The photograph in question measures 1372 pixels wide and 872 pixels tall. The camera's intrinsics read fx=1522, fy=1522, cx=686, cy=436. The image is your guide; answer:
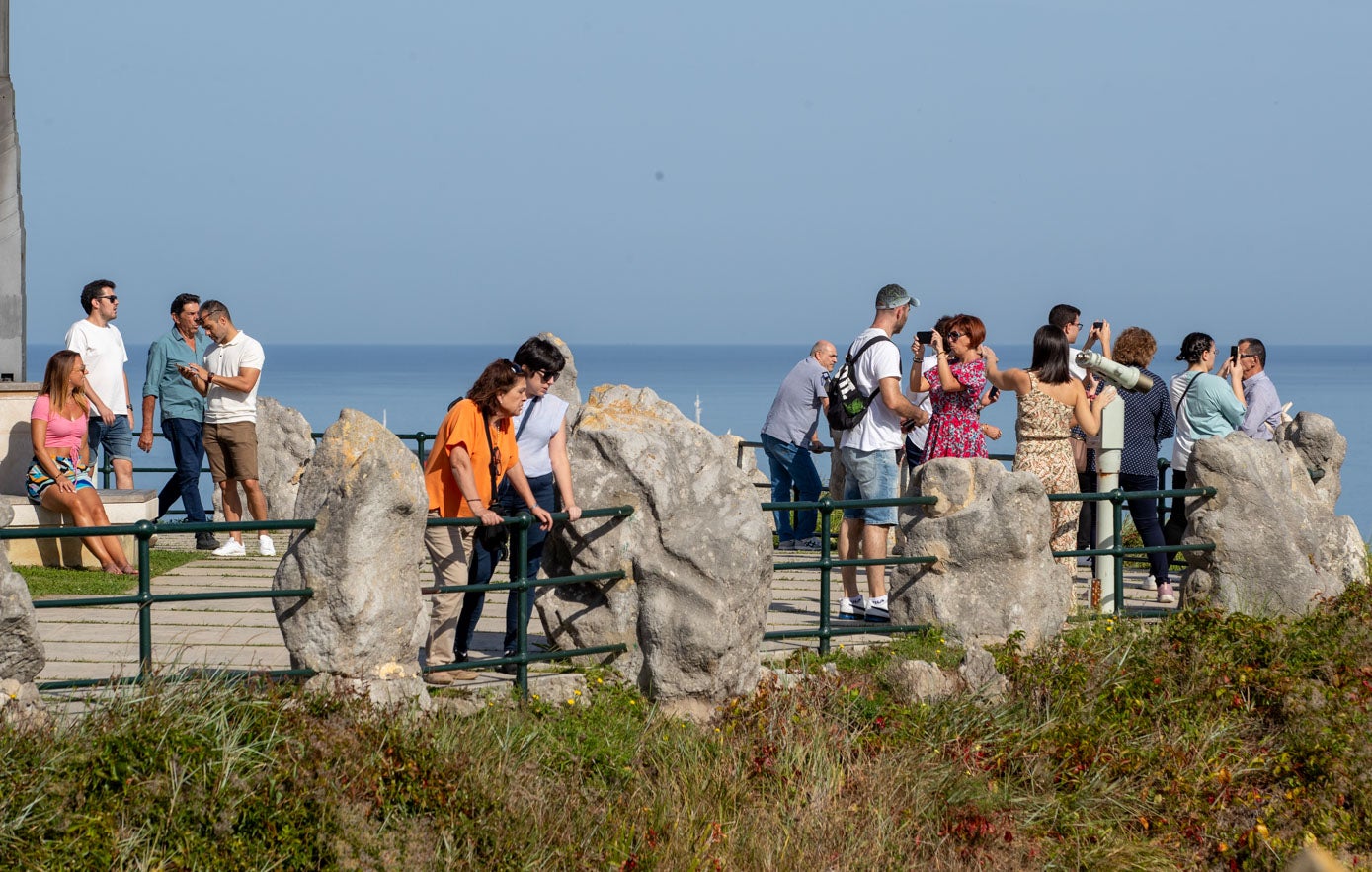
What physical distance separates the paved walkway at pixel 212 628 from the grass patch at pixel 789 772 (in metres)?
0.76

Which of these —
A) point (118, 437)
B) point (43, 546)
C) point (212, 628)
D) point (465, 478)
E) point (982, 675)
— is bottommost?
point (982, 675)

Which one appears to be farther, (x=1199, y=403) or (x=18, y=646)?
(x=1199, y=403)

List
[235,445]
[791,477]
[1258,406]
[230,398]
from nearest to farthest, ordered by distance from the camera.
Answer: [230,398], [235,445], [1258,406], [791,477]

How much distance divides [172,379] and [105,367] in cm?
63

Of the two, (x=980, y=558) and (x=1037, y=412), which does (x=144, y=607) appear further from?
(x=1037, y=412)

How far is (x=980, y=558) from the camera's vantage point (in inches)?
376

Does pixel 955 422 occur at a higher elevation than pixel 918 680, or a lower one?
higher

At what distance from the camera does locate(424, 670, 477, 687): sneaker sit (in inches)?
326

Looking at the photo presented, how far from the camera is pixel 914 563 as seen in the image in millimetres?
9617

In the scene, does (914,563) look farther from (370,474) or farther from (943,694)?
(370,474)

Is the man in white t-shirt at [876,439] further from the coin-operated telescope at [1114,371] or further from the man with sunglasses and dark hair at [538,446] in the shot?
the man with sunglasses and dark hair at [538,446]

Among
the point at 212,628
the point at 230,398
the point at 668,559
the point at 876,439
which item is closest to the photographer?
the point at 668,559

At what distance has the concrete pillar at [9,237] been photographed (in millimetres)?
13758

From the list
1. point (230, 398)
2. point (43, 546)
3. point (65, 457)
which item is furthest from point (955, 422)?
point (43, 546)
